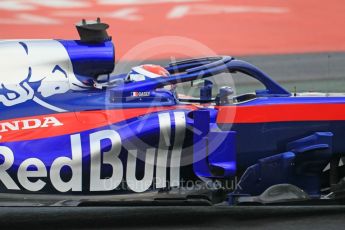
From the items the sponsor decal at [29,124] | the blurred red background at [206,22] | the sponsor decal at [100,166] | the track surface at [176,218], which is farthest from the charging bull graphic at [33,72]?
the blurred red background at [206,22]

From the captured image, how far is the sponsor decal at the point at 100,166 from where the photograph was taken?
14.7ft

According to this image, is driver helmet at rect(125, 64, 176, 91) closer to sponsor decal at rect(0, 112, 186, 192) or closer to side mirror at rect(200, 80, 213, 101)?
side mirror at rect(200, 80, 213, 101)

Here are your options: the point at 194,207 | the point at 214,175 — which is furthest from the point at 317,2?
the point at 214,175

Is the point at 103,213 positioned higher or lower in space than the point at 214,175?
lower

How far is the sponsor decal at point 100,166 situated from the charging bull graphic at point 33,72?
0.25m

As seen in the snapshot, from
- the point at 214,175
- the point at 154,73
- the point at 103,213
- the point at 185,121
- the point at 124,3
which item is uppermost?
the point at 124,3

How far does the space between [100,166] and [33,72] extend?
867 mm

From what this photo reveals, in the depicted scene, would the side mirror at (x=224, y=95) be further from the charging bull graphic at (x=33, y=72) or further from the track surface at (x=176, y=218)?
the charging bull graphic at (x=33, y=72)

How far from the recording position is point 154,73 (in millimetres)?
5180

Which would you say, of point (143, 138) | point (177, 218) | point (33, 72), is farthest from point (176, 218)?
point (33, 72)

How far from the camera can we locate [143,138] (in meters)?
4.64

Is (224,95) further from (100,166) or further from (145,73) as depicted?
(100,166)

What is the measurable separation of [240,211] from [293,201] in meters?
0.66

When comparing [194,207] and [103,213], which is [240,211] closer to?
[194,207]
